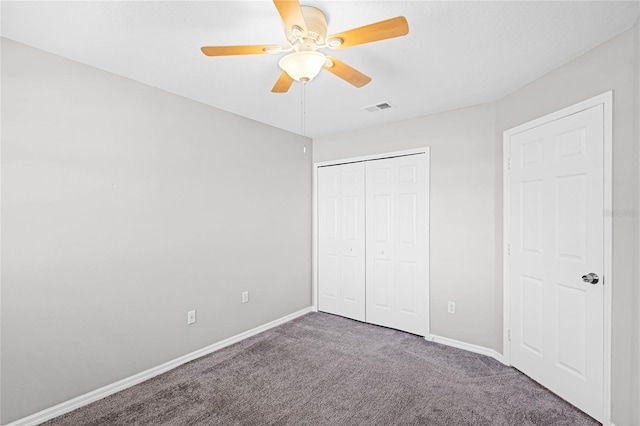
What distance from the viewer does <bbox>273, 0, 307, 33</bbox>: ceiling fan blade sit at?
132 cm

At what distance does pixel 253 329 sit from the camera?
3625 millimetres

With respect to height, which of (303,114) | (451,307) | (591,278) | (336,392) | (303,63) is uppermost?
(303,114)

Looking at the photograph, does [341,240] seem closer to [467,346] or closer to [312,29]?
[467,346]

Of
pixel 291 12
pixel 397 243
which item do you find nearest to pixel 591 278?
pixel 397 243

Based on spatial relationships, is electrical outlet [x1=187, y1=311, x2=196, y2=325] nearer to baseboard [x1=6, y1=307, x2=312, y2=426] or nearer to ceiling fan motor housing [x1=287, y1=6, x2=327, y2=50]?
baseboard [x1=6, y1=307, x2=312, y2=426]

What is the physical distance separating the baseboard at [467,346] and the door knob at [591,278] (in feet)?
3.87

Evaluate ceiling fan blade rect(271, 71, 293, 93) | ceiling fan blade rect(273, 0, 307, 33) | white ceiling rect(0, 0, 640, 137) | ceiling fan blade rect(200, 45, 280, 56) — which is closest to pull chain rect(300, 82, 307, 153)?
white ceiling rect(0, 0, 640, 137)

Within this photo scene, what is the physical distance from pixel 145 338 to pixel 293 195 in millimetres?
2322

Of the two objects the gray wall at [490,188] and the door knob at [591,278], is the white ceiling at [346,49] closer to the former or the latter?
the gray wall at [490,188]

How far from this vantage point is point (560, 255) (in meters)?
2.39

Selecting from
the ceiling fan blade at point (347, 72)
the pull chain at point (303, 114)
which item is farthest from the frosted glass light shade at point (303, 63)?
the pull chain at point (303, 114)

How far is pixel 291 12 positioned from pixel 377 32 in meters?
0.40

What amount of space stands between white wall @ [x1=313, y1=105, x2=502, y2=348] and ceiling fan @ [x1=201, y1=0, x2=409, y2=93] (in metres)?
1.92

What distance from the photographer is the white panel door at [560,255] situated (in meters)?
2.12
